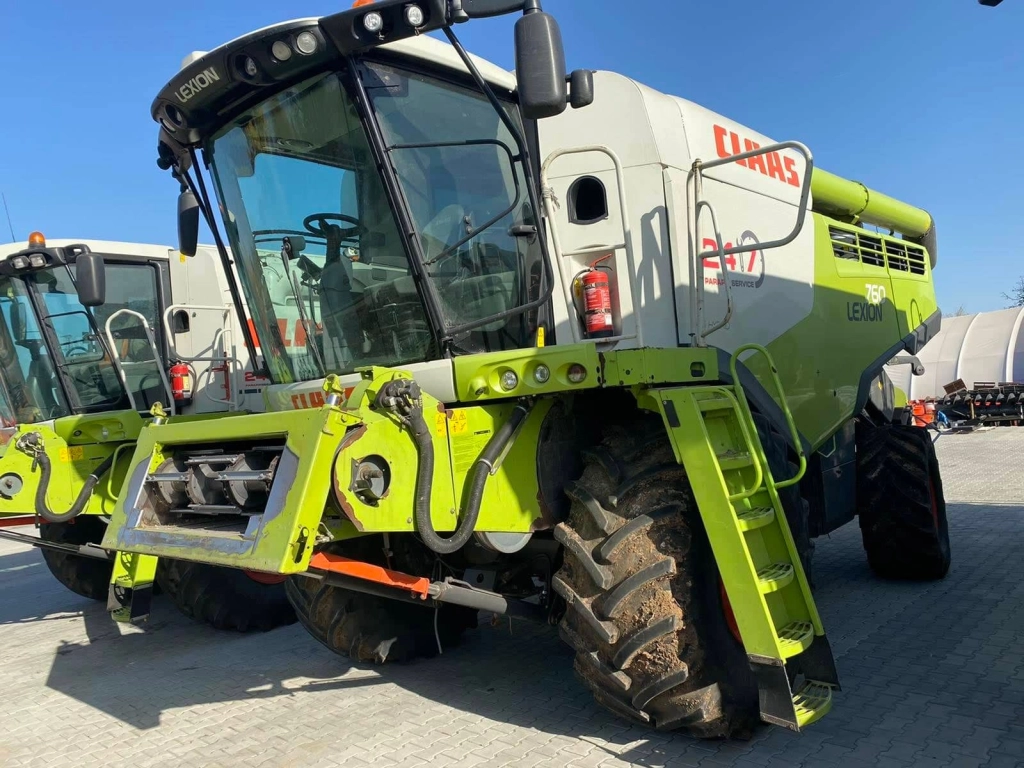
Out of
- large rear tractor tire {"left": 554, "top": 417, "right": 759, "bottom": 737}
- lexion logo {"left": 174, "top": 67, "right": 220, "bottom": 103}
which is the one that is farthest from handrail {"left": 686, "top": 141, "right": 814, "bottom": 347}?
lexion logo {"left": 174, "top": 67, "right": 220, "bottom": 103}

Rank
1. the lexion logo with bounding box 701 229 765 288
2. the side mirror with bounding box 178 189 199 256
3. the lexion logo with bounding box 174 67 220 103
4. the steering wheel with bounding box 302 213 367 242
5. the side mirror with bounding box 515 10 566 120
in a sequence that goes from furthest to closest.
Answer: the side mirror with bounding box 178 189 199 256
the lexion logo with bounding box 701 229 765 288
the steering wheel with bounding box 302 213 367 242
the lexion logo with bounding box 174 67 220 103
the side mirror with bounding box 515 10 566 120

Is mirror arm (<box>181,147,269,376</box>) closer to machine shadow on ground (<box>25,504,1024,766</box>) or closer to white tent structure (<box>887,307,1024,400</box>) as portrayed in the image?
machine shadow on ground (<box>25,504,1024,766</box>)

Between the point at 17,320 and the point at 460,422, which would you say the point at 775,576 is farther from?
the point at 17,320

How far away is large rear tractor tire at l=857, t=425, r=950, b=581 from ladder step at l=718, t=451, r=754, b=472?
278cm

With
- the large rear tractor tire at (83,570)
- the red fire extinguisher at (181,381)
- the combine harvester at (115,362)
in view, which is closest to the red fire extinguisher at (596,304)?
the combine harvester at (115,362)

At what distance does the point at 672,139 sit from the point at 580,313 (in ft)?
3.16

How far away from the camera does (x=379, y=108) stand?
3.36 metres

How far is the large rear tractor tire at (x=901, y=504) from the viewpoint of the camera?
217 inches

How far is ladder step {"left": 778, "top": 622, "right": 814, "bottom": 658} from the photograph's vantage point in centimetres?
296

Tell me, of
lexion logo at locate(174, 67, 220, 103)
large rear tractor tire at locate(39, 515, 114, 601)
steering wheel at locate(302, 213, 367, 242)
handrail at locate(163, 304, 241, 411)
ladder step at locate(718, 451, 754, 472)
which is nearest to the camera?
ladder step at locate(718, 451, 754, 472)

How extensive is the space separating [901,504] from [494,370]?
3605mm

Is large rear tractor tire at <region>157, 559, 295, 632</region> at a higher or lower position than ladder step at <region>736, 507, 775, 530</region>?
lower

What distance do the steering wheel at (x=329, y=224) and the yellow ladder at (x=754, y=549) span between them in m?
1.47

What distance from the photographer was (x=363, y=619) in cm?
427
